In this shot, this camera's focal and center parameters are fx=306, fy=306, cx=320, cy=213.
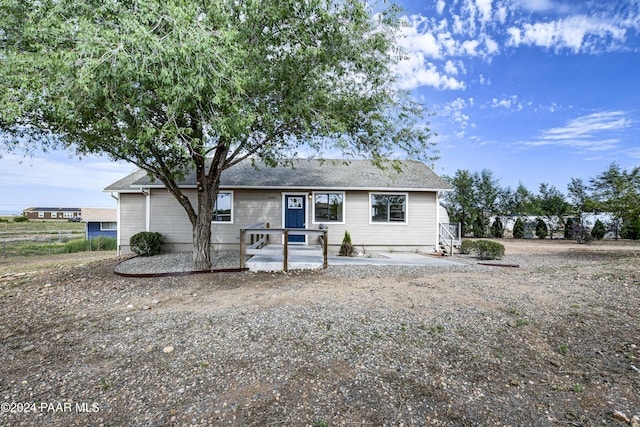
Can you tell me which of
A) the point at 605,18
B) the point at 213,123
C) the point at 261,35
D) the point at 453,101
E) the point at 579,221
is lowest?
the point at 579,221

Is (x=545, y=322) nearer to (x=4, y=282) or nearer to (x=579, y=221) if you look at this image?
(x=4, y=282)

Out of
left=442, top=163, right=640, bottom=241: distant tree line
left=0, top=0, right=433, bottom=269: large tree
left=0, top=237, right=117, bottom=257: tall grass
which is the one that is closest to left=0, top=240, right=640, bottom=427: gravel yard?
left=0, top=0, right=433, bottom=269: large tree

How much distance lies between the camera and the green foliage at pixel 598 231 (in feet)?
69.4

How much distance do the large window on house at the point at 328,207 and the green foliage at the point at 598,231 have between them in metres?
20.2

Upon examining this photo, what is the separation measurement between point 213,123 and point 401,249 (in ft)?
29.9

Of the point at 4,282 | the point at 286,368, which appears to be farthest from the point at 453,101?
the point at 4,282

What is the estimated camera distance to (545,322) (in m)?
4.32

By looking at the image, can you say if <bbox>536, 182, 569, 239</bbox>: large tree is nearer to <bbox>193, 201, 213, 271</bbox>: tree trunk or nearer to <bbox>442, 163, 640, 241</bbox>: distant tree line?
<bbox>442, 163, 640, 241</bbox>: distant tree line

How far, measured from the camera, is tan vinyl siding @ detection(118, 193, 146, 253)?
12609 mm

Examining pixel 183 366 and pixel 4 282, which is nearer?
pixel 183 366

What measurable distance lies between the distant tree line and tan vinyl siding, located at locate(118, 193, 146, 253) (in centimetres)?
1966

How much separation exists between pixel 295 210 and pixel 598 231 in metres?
22.1

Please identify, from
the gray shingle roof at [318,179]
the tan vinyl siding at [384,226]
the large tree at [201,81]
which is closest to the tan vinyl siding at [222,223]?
the gray shingle roof at [318,179]

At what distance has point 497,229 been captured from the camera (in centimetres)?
2283
